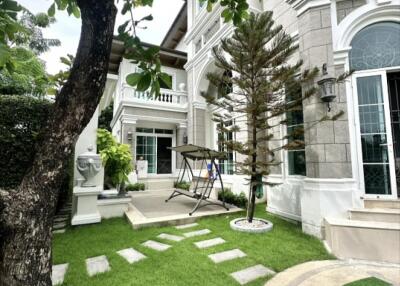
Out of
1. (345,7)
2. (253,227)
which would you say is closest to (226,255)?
(253,227)

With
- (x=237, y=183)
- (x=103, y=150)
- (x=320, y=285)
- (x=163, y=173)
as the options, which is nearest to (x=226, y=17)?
(x=320, y=285)

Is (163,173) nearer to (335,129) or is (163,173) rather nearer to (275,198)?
(275,198)

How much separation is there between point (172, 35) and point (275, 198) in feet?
42.2

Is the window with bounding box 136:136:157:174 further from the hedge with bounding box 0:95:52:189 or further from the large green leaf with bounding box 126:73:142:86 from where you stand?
the large green leaf with bounding box 126:73:142:86

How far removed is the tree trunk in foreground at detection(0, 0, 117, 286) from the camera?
1285 mm

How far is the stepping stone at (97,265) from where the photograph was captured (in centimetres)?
292

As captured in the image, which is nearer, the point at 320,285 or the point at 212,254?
the point at 320,285

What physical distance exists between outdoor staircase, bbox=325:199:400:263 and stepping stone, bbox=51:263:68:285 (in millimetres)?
3979

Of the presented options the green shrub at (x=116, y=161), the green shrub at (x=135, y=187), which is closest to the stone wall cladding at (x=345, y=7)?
the green shrub at (x=116, y=161)

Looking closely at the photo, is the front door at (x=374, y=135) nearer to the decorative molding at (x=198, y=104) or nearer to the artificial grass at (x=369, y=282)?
the artificial grass at (x=369, y=282)

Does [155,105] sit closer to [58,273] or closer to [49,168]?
[58,273]

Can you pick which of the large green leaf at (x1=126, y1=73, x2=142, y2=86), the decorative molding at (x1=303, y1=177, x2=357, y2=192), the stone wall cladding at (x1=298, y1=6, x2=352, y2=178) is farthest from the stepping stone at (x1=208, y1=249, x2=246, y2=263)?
the large green leaf at (x1=126, y1=73, x2=142, y2=86)

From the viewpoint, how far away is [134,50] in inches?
55.0

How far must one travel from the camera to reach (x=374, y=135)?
4.16 m
